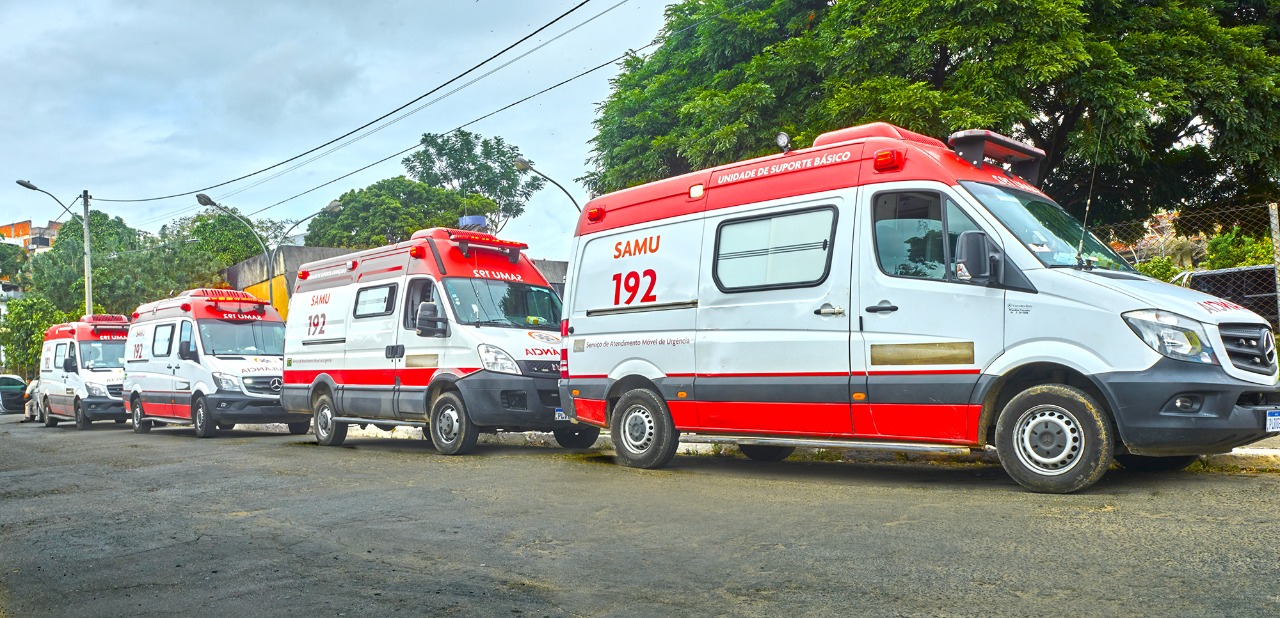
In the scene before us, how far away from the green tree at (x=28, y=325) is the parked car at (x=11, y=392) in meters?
15.0

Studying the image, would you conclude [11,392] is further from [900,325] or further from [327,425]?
[900,325]

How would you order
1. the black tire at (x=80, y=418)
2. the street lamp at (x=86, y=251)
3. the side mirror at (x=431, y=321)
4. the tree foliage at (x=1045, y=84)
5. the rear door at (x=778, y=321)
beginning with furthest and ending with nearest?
the street lamp at (x=86, y=251) → the black tire at (x=80, y=418) → the tree foliage at (x=1045, y=84) → the side mirror at (x=431, y=321) → the rear door at (x=778, y=321)

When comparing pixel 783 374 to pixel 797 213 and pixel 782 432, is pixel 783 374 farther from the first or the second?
pixel 797 213

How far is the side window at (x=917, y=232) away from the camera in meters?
7.43

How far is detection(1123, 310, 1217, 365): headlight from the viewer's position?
6473mm

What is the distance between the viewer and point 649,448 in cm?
953

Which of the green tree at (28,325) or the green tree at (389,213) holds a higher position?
the green tree at (389,213)

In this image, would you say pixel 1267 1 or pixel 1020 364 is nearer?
pixel 1020 364

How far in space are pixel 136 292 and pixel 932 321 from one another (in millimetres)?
47337

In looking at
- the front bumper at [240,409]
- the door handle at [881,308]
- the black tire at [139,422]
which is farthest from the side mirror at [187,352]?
the door handle at [881,308]

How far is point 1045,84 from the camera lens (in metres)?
16.7

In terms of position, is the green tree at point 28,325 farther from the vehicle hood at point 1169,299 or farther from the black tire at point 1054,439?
the vehicle hood at point 1169,299

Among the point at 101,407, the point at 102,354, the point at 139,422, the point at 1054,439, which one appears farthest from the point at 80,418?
the point at 1054,439

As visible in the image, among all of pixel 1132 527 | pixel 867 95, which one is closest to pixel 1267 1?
pixel 867 95
